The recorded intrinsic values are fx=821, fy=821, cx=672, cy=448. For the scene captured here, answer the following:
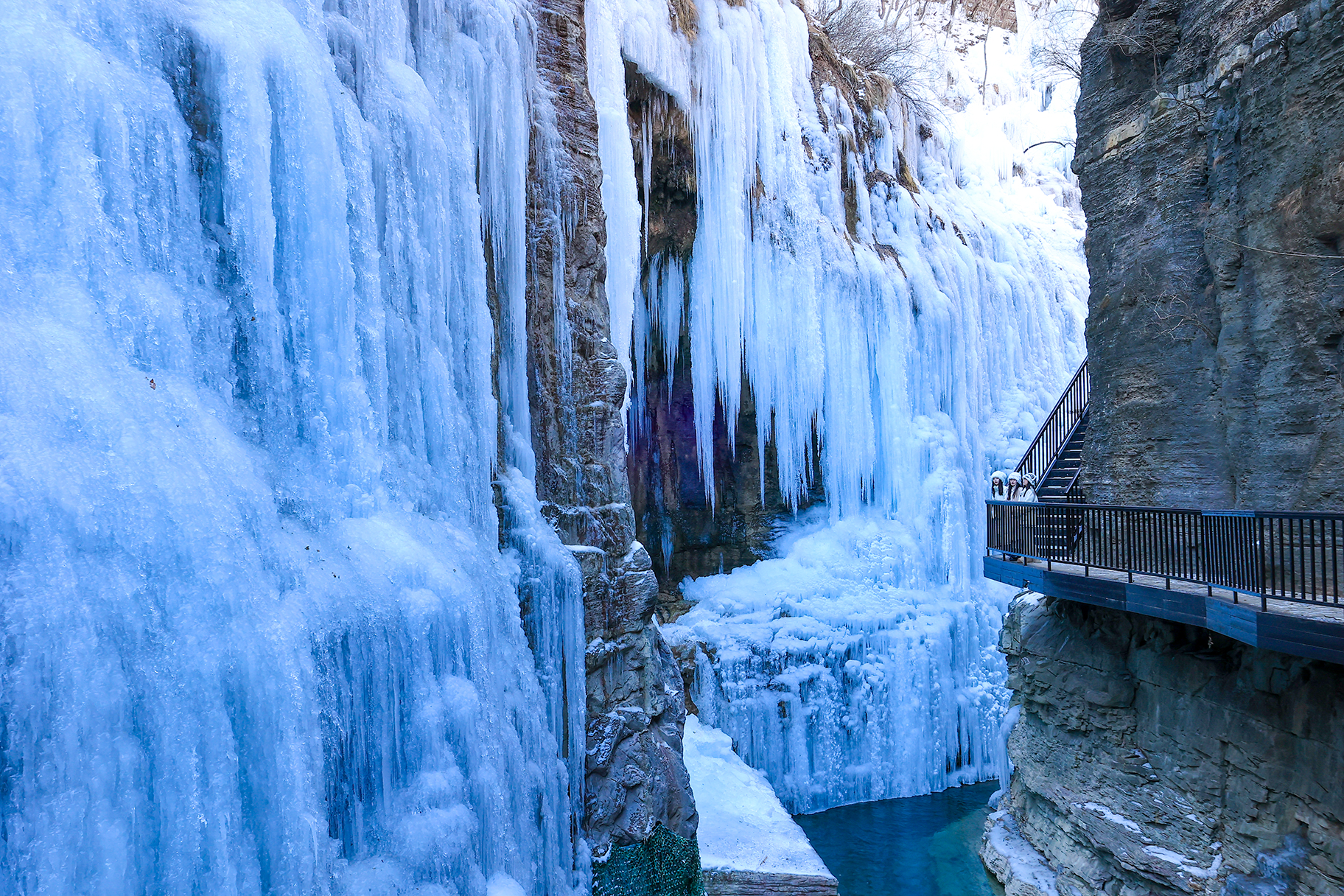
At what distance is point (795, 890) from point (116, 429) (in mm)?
6748

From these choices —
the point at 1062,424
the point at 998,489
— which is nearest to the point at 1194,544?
the point at 998,489

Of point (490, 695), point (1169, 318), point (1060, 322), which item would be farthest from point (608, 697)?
point (1060, 322)

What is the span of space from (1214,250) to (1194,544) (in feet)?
9.03

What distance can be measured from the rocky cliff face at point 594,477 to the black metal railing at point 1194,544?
4.13 m

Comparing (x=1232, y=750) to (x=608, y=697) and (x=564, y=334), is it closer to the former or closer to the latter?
(x=608, y=697)

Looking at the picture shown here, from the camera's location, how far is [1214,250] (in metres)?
7.44

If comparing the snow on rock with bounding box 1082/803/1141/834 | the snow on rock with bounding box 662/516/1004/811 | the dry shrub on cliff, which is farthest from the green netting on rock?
the dry shrub on cliff

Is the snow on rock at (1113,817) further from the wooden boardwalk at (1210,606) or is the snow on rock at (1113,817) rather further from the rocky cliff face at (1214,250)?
the rocky cliff face at (1214,250)

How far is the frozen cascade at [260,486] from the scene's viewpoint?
331 centimetres

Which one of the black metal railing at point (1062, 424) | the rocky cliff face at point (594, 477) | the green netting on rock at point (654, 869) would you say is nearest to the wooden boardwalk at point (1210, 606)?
the black metal railing at point (1062, 424)

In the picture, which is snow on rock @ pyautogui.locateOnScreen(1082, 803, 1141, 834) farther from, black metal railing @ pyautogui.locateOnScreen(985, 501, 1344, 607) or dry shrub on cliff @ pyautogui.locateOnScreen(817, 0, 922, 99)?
dry shrub on cliff @ pyautogui.locateOnScreen(817, 0, 922, 99)

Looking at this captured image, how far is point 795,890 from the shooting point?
757 centimetres

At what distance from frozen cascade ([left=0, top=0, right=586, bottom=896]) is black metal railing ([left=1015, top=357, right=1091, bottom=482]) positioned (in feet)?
25.2

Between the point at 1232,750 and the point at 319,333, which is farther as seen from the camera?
the point at 1232,750
